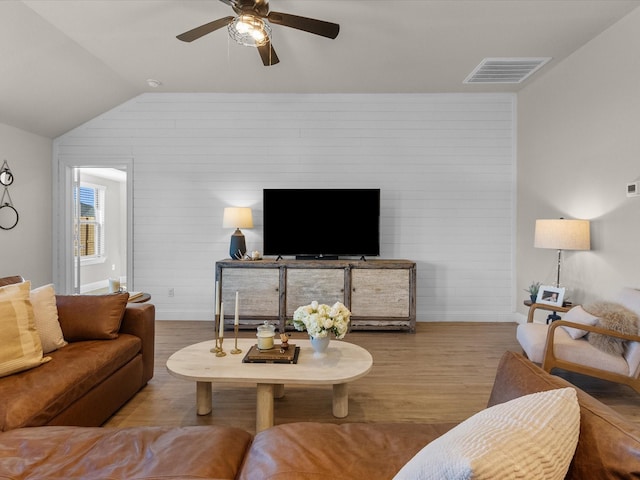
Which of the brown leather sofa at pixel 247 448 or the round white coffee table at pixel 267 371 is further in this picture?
the round white coffee table at pixel 267 371

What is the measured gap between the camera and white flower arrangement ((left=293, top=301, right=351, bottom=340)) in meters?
2.27

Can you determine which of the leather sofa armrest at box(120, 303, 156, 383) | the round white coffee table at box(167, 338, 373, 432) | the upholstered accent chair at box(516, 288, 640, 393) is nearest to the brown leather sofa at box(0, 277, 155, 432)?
the leather sofa armrest at box(120, 303, 156, 383)

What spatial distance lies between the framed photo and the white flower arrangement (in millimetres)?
2236

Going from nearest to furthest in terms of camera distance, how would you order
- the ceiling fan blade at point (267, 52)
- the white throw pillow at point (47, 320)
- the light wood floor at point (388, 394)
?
the white throw pillow at point (47, 320)
the light wood floor at point (388, 394)
the ceiling fan blade at point (267, 52)

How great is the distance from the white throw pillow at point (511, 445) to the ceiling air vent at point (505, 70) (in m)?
3.89

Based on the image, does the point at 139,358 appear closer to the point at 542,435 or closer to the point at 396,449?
the point at 396,449

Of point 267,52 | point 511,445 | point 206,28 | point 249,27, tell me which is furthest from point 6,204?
point 511,445

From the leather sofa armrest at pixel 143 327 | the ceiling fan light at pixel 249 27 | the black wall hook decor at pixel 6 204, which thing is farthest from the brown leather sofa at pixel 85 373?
the black wall hook decor at pixel 6 204

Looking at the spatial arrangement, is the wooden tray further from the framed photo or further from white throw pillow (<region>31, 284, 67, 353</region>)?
the framed photo

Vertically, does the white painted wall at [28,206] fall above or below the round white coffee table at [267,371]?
above

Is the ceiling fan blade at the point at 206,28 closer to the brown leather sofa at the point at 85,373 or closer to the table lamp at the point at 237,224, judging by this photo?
the brown leather sofa at the point at 85,373

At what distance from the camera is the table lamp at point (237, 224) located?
4355 millimetres

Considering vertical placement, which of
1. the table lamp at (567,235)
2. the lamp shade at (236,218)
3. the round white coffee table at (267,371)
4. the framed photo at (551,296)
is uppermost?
the lamp shade at (236,218)

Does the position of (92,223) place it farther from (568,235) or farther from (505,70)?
(568,235)
